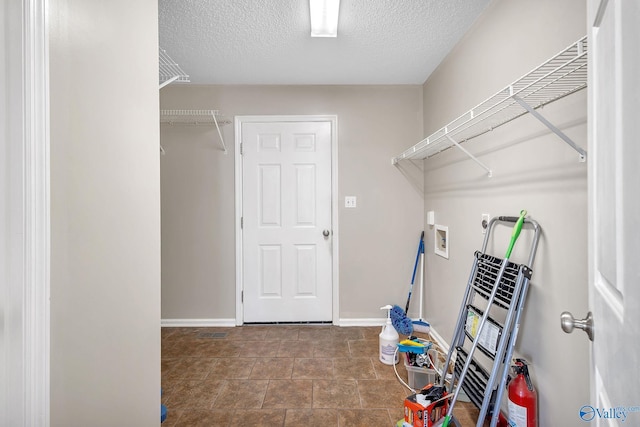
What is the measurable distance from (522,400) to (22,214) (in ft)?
6.20

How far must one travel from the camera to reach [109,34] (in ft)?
3.20

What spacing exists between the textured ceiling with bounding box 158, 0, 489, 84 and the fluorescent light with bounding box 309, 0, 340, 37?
5 centimetres

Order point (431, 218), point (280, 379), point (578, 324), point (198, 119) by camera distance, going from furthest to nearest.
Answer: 1. point (198, 119)
2. point (431, 218)
3. point (280, 379)
4. point (578, 324)

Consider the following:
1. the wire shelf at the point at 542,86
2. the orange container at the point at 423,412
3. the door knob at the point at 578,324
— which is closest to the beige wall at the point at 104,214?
the orange container at the point at 423,412

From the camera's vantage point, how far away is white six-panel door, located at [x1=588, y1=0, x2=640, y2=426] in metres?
0.43

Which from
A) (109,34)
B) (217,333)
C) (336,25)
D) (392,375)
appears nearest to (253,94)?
(336,25)

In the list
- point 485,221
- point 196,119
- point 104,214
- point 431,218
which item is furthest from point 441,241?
point 196,119

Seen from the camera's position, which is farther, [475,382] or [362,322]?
[362,322]

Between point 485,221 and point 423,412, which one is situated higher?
point 485,221

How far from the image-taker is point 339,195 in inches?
112

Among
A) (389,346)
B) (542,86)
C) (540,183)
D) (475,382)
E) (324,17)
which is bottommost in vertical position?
(389,346)

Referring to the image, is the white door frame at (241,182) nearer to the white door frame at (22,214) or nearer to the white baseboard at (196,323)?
the white baseboard at (196,323)

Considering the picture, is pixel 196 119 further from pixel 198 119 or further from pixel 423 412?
pixel 423 412

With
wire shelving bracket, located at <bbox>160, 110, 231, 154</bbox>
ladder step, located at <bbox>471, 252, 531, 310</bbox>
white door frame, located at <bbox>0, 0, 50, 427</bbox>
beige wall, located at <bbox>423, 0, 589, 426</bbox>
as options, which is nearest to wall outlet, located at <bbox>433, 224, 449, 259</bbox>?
beige wall, located at <bbox>423, 0, 589, 426</bbox>
